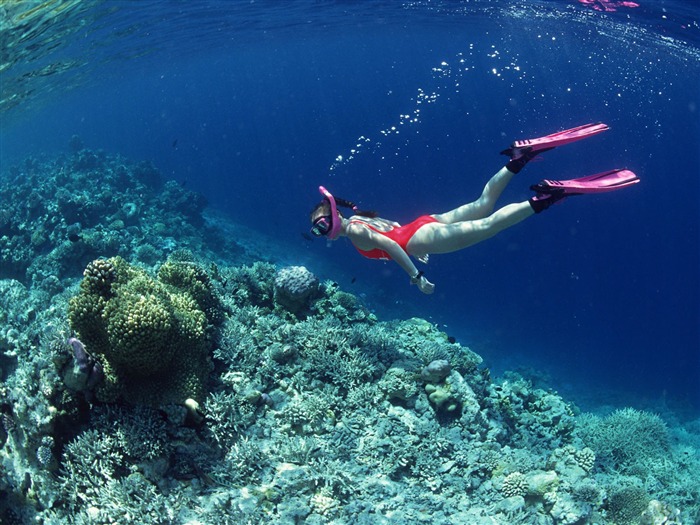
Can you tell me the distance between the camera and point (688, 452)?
1181cm

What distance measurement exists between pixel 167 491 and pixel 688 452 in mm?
13565

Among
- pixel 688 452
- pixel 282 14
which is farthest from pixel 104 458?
pixel 282 14

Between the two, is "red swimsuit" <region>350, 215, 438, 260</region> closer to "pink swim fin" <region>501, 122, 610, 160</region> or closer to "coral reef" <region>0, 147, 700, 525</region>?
"coral reef" <region>0, 147, 700, 525</region>

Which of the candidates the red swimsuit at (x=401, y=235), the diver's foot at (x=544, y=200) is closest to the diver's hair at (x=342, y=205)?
the red swimsuit at (x=401, y=235)

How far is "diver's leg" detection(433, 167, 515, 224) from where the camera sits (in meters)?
7.07

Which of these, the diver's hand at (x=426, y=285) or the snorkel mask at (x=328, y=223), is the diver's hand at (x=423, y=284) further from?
the snorkel mask at (x=328, y=223)

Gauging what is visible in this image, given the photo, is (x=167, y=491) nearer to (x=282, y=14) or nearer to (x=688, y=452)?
(x=688, y=452)

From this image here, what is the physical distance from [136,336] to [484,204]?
5584mm

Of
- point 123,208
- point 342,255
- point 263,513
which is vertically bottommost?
point 342,255

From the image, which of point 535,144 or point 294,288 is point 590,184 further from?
point 294,288

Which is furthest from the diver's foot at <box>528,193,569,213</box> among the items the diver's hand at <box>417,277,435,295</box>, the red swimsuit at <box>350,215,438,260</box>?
the diver's hand at <box>417,277,435,295</box>

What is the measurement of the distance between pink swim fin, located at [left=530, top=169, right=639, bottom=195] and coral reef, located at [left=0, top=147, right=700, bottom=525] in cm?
320

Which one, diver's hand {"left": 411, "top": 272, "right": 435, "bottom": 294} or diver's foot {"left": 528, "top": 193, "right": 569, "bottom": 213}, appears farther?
diver's foot {"left": 528, "top": 193, "right": 569, "bottom": 213}

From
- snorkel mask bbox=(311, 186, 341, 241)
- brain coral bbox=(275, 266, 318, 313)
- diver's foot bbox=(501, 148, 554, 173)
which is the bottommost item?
brain coral bbox=(275, 266, 318, 313)
